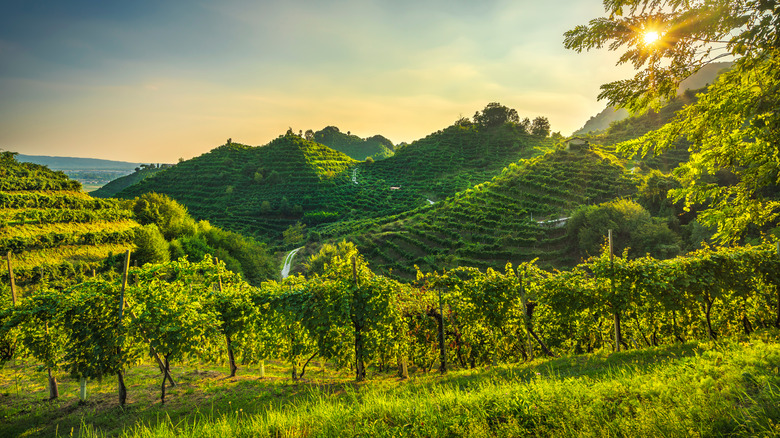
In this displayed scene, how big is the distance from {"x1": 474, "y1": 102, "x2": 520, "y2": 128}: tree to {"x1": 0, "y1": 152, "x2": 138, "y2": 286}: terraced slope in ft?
274

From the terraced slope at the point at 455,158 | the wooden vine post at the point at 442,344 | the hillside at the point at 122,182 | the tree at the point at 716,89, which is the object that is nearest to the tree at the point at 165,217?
the wooden vine post at the point at 442,344

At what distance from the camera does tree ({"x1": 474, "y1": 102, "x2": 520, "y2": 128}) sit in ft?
287

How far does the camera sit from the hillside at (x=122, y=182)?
80.2m

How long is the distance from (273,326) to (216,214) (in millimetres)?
58914

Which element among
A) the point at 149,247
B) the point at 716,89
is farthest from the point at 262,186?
the point at 716,89

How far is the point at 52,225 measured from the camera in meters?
25.1

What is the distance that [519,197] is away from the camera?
40.4 metres

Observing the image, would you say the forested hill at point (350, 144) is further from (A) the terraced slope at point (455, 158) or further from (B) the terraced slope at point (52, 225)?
(B) the terraced slope at point (52, 225)

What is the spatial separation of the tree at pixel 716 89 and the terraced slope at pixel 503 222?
69.5 ft

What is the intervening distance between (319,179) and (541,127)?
2455 inches

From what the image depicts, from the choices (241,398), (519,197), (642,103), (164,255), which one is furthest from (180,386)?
(519,197)

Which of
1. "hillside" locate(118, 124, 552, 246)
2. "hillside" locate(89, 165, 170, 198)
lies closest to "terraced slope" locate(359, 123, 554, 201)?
"hillside" locate(118, 124, 552, 246)

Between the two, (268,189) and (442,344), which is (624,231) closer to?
(442,344)

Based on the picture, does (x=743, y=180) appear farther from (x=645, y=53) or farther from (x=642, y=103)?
(x=645, y=53)
